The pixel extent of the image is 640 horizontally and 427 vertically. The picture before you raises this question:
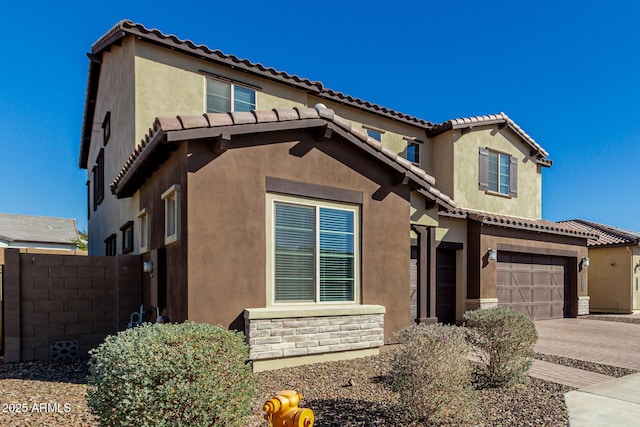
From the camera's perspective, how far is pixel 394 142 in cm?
1552

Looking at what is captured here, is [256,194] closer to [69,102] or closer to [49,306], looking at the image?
[49,306]

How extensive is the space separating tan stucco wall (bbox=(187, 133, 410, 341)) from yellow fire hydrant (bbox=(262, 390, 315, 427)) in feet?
10.9

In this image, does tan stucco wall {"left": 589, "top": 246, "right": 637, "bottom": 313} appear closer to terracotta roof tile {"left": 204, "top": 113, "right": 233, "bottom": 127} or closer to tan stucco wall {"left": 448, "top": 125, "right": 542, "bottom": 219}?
tan stucco wall {"left": 448, "top": 125, "right": 542, "bottom": 219}

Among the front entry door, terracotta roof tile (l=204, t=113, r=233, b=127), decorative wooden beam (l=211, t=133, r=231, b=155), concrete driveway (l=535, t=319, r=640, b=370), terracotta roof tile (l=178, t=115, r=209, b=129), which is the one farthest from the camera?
the front entry door

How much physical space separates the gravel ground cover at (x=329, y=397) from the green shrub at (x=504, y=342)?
258 mm

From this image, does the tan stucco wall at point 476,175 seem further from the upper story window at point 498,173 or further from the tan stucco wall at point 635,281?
the tan stucco wall at point 635,281

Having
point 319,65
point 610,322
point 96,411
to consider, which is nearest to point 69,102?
point 319,65

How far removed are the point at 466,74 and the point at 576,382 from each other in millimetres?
13645

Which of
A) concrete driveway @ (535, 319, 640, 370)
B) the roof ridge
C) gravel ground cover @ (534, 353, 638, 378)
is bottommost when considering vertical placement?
concrete driveway @ (535, 319, 640, 370)

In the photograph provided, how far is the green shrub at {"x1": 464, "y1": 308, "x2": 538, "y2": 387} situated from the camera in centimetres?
628

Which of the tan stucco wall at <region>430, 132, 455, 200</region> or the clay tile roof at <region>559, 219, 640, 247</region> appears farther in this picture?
the clay tile roof at <region>559, 219, 640, 247</region>

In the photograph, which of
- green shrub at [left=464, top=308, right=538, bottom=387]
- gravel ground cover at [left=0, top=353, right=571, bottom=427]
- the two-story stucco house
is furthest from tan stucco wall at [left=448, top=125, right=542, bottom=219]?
gravel ground cover at [left=0, top=353, right=571, bottom=427]

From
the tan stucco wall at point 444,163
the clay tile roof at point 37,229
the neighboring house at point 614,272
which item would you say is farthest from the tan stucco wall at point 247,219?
the clay tile roof at point 37,229

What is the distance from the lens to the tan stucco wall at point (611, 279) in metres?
19.3
